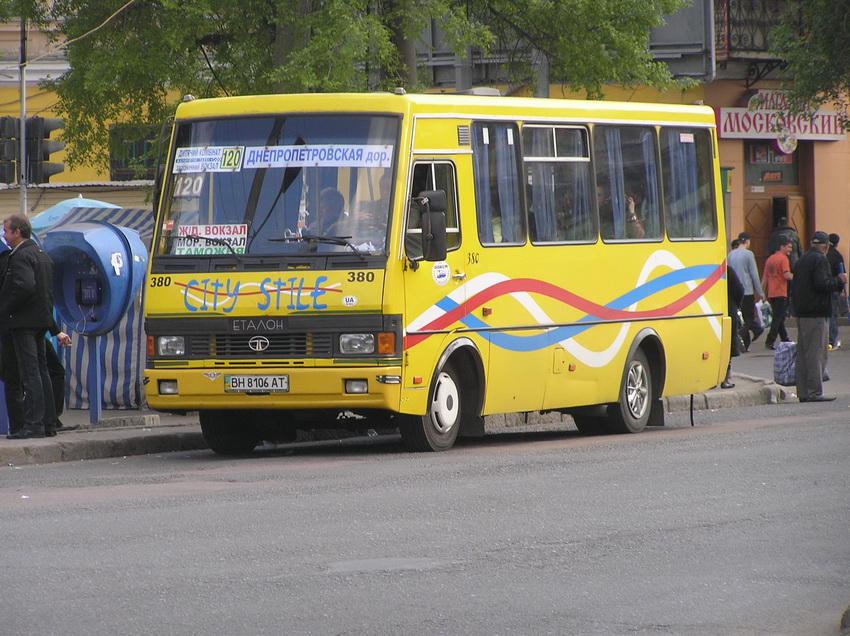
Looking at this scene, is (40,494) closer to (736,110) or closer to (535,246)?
(535,246)

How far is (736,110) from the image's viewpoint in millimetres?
31688

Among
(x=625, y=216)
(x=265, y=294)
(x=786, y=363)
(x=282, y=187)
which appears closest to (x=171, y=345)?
(x=265, y=294)

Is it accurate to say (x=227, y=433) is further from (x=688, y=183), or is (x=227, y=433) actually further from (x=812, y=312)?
(x=812, y=312)

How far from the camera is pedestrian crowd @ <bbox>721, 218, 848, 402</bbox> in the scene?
1841 cm

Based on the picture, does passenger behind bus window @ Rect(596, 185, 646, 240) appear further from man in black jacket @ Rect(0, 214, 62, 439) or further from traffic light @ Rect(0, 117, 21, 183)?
traffic light @ Rect(0, 117, 21, 183)

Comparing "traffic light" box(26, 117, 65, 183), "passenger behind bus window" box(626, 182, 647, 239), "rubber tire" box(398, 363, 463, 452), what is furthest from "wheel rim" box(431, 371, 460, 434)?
"traffic light" box(26, 117, 65, 183)

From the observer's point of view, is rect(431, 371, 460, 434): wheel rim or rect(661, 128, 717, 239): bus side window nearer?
rect(431, 371, 460, 434): wheel rim

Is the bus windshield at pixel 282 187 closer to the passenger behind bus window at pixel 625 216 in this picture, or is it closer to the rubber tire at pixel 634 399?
the passenger behind bus window at pixel 625 216

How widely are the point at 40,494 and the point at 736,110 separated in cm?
2349

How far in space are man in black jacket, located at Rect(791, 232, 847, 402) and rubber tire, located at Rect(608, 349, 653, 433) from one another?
345 centimetres

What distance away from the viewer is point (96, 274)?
16.1 metres

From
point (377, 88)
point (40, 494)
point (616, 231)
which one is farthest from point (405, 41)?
point (40, 494)

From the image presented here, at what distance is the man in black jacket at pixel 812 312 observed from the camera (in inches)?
721

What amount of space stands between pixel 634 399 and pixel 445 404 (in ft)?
10.3
